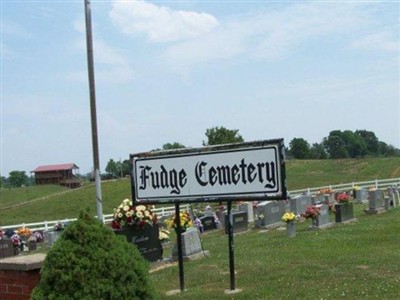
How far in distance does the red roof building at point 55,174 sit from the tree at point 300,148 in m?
41.2

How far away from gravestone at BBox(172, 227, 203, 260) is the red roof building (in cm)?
8746

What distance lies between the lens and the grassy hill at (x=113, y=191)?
4944 cm

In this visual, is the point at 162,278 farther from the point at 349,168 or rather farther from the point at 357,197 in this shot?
the point at 349,168

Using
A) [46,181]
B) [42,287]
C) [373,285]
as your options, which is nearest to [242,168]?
[373,285]

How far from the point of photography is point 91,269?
4.60 metres

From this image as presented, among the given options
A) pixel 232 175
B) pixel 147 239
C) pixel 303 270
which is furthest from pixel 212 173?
pixel 147 239

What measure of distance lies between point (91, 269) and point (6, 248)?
16573 millimetres

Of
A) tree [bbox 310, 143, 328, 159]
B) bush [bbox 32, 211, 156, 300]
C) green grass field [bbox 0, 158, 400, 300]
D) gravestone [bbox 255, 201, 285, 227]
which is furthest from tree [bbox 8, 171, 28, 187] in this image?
bush [bbox 32, 211, 156, 300]

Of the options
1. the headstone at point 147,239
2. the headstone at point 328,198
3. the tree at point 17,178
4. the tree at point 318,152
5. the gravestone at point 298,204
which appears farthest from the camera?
the tree at point 17,178

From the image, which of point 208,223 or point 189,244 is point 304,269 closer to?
point 189,244

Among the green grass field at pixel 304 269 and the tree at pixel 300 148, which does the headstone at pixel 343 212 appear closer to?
the green grass field at pixel 304 269

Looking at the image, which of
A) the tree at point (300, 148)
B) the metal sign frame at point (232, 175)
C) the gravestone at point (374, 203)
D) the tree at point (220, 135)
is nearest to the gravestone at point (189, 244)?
the metal sign frame at point (232, 175)

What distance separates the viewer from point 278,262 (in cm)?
1045

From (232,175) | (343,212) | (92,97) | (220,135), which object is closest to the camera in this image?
(232,175)
